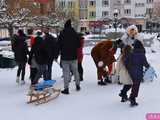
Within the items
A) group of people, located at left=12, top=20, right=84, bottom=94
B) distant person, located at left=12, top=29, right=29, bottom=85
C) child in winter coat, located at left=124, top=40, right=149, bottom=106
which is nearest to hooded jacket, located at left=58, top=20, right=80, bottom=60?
group of people, located at left=12, top=20, right=84, bottom=94

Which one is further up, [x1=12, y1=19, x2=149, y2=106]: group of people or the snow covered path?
[x1=12, y1=19, x2=149, y2=106]: group of people

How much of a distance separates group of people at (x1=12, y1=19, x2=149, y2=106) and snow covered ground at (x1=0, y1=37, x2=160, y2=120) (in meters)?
0.35

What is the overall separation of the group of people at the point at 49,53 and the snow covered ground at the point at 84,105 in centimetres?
50

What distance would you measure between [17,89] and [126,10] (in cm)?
9392

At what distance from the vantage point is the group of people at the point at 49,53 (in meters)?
12.8

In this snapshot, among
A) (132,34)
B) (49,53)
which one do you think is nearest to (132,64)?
(132,34)

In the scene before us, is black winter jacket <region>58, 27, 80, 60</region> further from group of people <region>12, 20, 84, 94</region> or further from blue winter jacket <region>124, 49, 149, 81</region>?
blue winter jacket <region>124, 49, 149, 81</region>

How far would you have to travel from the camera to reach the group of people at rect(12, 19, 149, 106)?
36.1 ft

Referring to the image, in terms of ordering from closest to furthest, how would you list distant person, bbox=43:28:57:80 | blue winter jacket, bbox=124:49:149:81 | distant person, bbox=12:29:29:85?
blue winter jacket, bbox=124:49:149:81 < distant person, bbox=43:28:57:80 < distant person, bbox=12:29:29:85

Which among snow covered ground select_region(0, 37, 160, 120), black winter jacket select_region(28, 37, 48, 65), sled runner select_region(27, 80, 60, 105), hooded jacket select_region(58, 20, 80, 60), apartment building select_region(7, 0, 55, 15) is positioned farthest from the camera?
apartment building select_region(7, 0, 55, 15)

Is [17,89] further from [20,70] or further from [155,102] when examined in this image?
[155,102]

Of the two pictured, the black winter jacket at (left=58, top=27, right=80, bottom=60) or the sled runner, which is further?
the black winter jacket at (left=58, top=27, right=80, bottom=60)

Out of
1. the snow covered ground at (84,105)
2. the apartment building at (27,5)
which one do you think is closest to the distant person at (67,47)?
the snow covered ground at (84,105)

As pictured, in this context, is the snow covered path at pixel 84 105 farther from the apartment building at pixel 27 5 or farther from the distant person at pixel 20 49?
the apartment building at pixel 27 5
